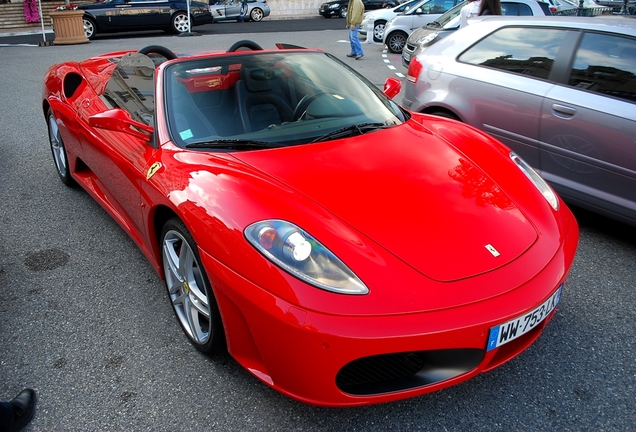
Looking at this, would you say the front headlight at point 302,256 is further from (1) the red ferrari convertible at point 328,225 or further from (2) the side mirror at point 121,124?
(2) the side mirror at point 121,124

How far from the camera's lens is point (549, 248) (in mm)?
2285

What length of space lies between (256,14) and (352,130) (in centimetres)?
2286

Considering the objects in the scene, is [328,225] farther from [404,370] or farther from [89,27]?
[89,27]

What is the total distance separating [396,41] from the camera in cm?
1309

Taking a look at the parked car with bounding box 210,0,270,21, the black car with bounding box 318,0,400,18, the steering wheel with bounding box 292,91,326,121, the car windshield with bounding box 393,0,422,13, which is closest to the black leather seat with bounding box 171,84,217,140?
the steering wheel with bounding box 292,91,326,121

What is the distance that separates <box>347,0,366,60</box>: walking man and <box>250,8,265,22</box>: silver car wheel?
1300 cm

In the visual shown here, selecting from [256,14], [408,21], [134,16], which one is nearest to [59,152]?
[408,21]

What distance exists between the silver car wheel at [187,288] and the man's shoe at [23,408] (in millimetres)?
674

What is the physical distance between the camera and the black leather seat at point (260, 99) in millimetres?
2955

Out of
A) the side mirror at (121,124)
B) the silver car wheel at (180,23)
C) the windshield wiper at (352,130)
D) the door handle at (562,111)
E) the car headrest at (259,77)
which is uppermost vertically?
the car headrest at (259,77)

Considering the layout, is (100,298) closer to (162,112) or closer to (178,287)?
(178,287)

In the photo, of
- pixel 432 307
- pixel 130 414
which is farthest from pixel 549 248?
pixel 130 414

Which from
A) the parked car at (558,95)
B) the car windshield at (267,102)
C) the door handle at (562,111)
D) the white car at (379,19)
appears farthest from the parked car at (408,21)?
the car windshield at (267,102)

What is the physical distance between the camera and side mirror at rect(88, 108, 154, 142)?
2.85 metres
